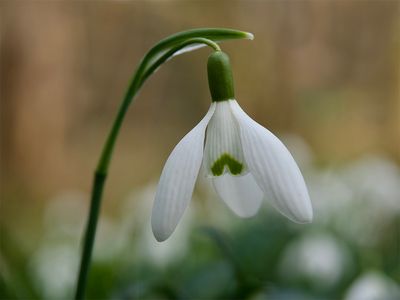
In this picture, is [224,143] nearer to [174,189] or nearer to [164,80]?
[174,189]

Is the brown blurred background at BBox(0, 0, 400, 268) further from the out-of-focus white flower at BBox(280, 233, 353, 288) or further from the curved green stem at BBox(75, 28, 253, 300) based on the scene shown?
the curved green stem at BBox(75, 28, 253, 300)

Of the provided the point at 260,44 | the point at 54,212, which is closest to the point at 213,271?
the point at 54,212

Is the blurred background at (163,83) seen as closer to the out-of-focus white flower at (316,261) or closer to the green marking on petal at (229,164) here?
the out-of-focus white flower at (316,261)

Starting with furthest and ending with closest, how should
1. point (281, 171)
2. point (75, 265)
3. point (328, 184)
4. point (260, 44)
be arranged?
point (260, 44) < point (328, 184) < point (75, 265) < point (281, 171)

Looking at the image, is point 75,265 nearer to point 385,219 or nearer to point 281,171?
point 385,219

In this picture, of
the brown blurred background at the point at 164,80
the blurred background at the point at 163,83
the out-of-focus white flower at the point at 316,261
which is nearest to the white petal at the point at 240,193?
the out-of-focus white flower at the point at 316,261

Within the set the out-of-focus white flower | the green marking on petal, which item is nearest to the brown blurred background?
the out-of-focus white flower

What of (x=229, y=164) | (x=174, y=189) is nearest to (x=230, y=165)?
(x=229, y=164)
